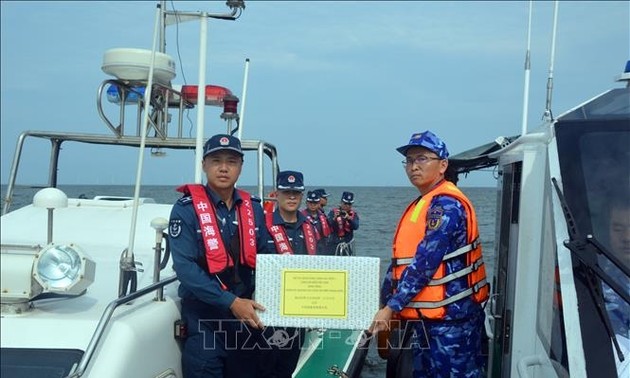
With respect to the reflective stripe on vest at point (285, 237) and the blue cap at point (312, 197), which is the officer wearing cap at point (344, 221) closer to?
the blue cap at point (312, 197)

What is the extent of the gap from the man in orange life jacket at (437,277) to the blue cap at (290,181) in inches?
64.8

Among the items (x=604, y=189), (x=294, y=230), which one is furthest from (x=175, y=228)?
(x=294, y=230)

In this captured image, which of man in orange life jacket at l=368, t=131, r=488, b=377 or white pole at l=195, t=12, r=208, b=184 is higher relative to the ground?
white pole at l=195, t=12, r=208, b=184

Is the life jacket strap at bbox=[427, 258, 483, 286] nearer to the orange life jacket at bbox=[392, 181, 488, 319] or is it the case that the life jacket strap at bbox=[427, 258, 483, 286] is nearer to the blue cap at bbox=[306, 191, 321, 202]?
the orange life jacket at bbox=[392, 181, 488, 319]

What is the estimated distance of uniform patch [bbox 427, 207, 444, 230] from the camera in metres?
2.86

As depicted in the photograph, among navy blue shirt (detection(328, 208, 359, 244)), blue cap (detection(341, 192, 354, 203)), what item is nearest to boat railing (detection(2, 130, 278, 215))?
Answer: navy blue shirt (detection(328, 208, 359, 244))

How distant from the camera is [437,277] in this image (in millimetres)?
2893

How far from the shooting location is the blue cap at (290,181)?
460 cm

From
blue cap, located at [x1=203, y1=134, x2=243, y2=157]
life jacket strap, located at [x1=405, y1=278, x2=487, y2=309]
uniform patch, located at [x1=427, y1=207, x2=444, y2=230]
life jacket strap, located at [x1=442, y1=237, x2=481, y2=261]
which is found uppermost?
blue cap, located at [x1=203, y1=134, x2=243, y2=157]

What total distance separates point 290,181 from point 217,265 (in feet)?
5.99

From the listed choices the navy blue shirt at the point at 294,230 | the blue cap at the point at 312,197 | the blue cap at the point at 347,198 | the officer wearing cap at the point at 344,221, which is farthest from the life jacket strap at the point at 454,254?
the blue cap at the point at 347,198

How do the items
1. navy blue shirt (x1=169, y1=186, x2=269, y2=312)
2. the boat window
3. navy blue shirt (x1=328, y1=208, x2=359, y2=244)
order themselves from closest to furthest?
the boat window
navy blue shirt (x1=169, y1=186, x2=269, y2=312)
navy blue shirt (x1=328, y1=208, x2=359, y2=244)

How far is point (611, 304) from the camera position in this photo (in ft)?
7.24

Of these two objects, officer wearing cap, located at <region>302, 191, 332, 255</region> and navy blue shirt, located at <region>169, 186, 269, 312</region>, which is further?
officer wearing cap, located at <region>302, 191, 332, 255</region>
